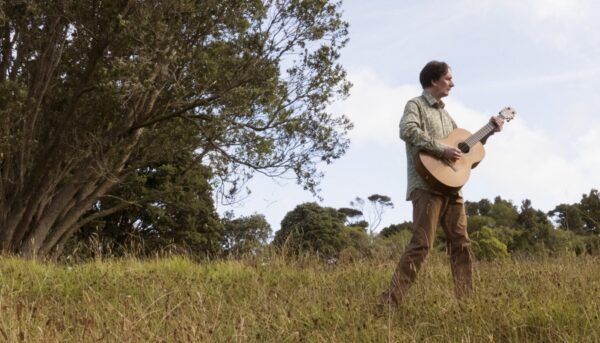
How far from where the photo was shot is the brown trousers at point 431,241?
205 inches

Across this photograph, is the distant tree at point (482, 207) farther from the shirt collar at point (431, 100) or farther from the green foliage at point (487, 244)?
the shirt collar at point (431, 100)

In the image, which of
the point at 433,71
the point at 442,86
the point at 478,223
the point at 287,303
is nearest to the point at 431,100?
the point at 442,86

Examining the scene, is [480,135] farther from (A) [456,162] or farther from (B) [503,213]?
(B) [503,213]

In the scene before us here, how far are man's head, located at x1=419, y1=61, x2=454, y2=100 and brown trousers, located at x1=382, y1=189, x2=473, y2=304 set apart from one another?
0.92m

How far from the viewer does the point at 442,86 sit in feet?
18.5

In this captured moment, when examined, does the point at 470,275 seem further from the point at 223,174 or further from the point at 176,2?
the point at 223,174

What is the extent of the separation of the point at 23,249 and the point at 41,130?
2.68 m

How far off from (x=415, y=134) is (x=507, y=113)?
2.89ft

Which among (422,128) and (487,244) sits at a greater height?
(487,244)

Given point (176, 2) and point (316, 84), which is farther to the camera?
point (316, 84)

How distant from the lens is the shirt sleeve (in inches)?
207

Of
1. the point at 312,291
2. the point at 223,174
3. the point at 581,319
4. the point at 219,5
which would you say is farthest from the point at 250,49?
the point at 581,319

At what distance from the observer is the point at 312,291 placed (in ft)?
19.8

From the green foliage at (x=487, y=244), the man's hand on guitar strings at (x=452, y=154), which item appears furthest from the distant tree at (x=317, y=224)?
the man's hand on guitar strings at (x=452, y=154)
